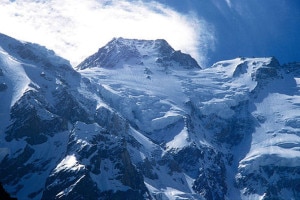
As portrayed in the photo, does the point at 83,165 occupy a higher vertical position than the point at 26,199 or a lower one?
higher

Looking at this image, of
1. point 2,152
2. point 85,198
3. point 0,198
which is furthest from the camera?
point 85,198


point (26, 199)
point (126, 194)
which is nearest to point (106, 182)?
point (126, 194)

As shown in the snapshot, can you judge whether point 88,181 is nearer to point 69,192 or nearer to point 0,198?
point 69,192

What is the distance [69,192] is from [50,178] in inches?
609

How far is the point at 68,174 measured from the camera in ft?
635

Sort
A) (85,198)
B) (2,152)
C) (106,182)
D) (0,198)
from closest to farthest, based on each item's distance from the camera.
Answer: (0,198)
(2,152)
(85,198)
(106,182)

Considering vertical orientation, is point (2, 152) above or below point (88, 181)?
above

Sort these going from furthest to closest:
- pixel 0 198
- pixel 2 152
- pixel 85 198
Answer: pixel 85 198 → pixel 2 152 → pixel 0 198

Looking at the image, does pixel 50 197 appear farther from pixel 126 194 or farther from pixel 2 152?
pixel 2 152

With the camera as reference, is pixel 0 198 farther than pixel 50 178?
No

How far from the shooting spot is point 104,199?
188m

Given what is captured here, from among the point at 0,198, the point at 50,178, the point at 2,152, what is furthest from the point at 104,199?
the point at 0,198

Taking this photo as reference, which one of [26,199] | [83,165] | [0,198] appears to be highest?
[0,198]

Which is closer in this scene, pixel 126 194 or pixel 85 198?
pixel 85 198
